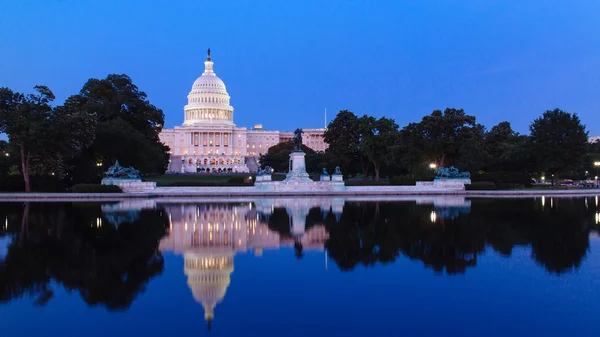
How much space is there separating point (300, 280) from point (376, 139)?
47284 millimetres

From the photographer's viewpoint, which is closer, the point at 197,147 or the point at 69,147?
the point at 69,147

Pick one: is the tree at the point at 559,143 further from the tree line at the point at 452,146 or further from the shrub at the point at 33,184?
the shrub at the point at 33,184

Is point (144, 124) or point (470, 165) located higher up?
point (144, 124)

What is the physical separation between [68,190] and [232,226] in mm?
27989

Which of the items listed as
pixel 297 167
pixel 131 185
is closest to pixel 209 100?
pixel 297 167

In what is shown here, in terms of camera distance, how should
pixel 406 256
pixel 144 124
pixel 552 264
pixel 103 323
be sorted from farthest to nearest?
pixel 144 124
pixel 406 256
pixel 552 264
pixel 103 323

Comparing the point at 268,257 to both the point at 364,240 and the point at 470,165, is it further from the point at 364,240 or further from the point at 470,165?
Result: the point at 470,165

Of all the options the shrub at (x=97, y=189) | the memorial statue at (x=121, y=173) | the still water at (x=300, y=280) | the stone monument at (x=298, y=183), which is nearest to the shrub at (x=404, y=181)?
the stone monument at (x=298, y=183)

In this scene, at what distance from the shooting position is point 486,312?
7.98 meters

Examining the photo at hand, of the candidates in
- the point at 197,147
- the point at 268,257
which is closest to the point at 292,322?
the point at 268,257

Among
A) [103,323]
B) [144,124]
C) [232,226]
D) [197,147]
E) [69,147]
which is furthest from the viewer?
[197,147]

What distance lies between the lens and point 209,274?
10.4m

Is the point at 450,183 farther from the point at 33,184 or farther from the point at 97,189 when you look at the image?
the point at 33,184

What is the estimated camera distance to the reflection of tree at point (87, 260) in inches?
362
